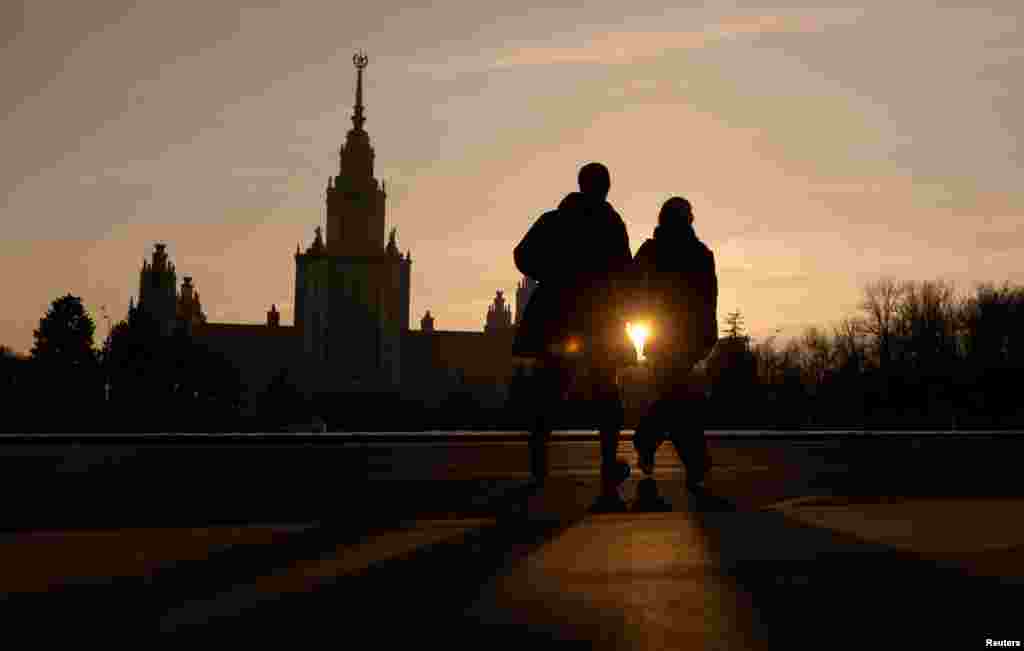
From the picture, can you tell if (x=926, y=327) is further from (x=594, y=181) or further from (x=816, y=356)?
(x=594, y=181)

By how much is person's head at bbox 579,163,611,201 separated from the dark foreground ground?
5.32ft

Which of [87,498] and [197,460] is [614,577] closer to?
[87,498]

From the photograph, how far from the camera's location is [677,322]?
231 inches

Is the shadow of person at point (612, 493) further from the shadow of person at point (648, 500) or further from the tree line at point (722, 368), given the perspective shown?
the tree line at point (722, 368)

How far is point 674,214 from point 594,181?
82 cm

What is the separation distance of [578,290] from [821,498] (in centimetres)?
167

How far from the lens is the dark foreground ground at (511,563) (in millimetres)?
2234

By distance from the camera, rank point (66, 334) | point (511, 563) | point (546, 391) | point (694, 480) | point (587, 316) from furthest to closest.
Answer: point (66, 334) → point (694, 480) → point (546, 391) → point (587, 316) → point (511, 563)

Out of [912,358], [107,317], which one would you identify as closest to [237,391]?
[107,317]

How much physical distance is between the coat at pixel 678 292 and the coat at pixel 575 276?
59 cm

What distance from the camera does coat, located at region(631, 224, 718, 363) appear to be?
231 inches

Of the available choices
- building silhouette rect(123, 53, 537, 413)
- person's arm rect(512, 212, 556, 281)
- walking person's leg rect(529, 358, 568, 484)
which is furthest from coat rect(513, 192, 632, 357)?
building silhouette rect(123, 53, 537, 413)

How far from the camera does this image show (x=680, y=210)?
6.03 metres

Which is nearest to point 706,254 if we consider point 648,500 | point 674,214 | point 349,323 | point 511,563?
point 674,214
